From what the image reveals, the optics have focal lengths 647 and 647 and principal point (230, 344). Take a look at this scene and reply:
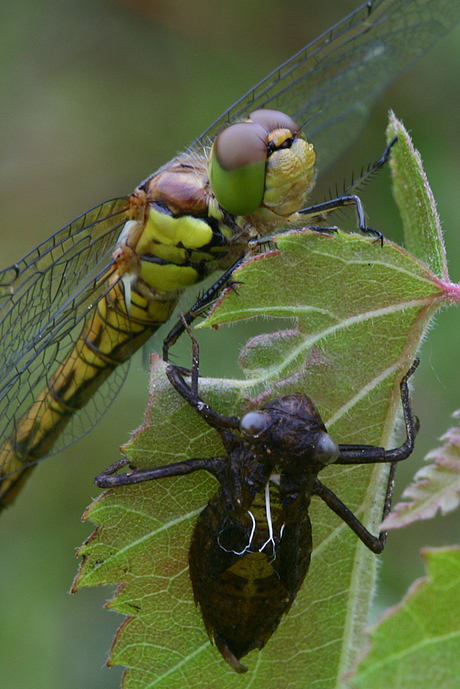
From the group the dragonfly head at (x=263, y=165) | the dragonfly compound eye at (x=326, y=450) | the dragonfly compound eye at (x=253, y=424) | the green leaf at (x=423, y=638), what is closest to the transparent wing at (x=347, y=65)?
the dragonfly head at (x=263, y=165)

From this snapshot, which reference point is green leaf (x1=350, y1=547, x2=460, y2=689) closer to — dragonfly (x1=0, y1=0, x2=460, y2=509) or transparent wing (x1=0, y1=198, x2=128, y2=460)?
dragonfly (x1=0, y1=0, x2=460, y2=509)

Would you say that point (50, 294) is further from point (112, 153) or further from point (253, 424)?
point (112, 153)

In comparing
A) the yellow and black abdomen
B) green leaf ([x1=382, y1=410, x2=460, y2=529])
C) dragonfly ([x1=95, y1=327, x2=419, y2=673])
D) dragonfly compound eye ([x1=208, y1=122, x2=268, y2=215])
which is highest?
dragonfly compound eye ([x1=208, y1=122, x2=268, y2=215])

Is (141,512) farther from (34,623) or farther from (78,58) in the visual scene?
(78,58)

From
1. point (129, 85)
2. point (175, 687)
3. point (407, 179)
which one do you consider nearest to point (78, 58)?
point (129, 85)

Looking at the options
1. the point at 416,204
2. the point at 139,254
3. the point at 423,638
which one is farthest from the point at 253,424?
the point at 139,254

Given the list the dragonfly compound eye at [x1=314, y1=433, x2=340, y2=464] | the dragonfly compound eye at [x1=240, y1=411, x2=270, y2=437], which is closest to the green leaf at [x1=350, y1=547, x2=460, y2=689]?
the dragonfly compound eye at [x1=314, y1=433, x2=340, y2=464]

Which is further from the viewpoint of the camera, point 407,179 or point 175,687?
point 407,179
